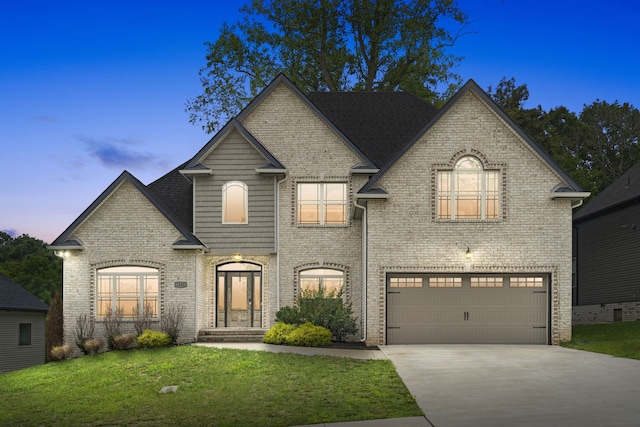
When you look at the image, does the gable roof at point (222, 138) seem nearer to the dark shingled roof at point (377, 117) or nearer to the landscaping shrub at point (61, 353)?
the dark shingled roof at point (377, 117)

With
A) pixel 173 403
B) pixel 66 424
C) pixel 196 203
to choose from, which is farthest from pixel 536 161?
pixel 66 424

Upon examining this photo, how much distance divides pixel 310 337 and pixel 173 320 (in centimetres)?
482

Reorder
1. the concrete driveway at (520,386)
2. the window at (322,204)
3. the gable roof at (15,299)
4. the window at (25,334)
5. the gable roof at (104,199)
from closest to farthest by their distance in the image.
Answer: the concrete driveway at (520,386)
the gable roof at (104,199)
the window at (322,204)
the gable roof at (15,299)
the window at (25,334)

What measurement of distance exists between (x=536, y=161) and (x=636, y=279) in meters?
12.2

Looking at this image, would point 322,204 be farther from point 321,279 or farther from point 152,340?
point 152,340

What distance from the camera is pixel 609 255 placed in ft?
111

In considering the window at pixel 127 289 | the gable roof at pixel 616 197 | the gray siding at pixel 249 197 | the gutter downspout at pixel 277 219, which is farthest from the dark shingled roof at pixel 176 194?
the gable roof at pixel 616 197

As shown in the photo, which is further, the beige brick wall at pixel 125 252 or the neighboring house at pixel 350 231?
the beige brick wall at pixel 125 252

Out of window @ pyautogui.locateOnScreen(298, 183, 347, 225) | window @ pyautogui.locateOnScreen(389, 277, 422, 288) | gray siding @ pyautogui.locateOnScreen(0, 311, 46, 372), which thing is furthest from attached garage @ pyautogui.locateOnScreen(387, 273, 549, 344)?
gray siding @ pyautogui.locateOnScreen(0, 311, 46, 372)

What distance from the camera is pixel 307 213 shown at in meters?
25.2

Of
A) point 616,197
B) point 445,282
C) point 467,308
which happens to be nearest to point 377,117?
point 445,282

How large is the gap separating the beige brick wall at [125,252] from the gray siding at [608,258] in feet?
64.7

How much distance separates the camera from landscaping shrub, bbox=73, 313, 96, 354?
22.8 m

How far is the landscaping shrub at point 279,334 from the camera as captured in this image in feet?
71.6
